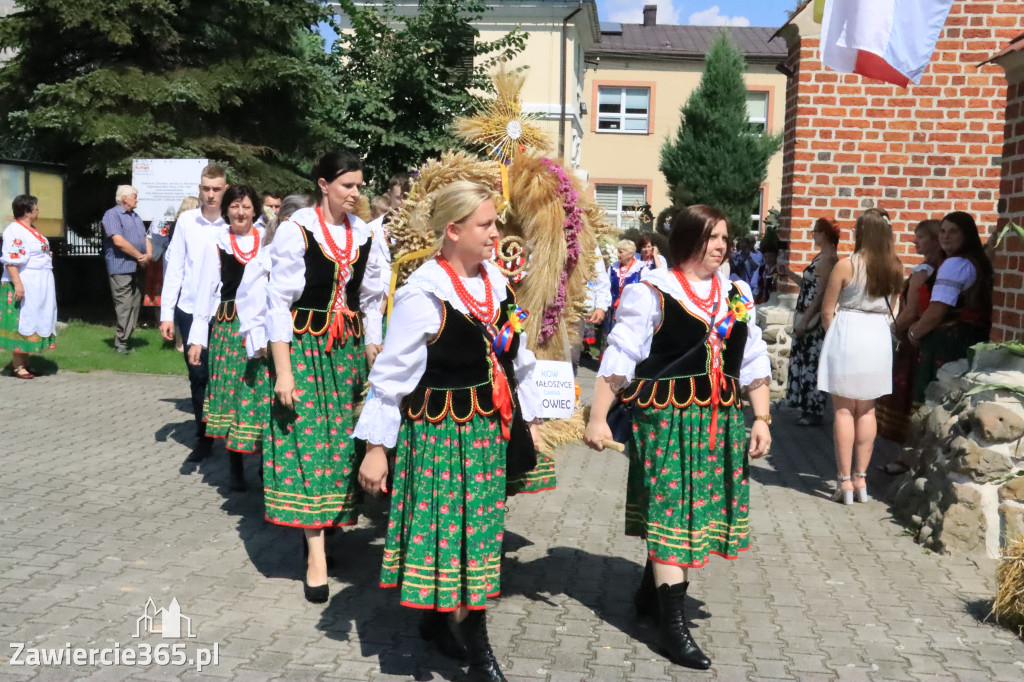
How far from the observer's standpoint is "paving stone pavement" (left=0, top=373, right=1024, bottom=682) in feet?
14.0

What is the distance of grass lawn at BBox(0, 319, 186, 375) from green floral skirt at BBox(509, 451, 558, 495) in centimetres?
816

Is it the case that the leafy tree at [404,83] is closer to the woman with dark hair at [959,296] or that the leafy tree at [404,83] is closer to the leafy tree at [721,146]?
the woman with dark hair at [959,296]

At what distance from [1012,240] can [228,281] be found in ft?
16.6

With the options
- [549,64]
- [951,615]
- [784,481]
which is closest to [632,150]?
[549,64]

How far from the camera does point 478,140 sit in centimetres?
602

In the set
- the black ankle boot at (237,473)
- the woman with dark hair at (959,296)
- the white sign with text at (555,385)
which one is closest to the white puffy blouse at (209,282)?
the black ankle boot at (237,473)

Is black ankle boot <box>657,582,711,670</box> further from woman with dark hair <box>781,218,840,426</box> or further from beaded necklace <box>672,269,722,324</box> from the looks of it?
woman with dark hair <box>781,218,840,426</box>

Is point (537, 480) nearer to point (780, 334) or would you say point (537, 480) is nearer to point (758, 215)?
point (780, 334)

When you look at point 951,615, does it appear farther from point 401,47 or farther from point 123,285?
point 401,47

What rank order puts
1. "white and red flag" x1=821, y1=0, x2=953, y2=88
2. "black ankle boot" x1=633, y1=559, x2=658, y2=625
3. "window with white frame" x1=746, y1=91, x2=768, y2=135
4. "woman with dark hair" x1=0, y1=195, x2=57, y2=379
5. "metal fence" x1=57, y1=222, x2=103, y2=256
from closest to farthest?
1. "black ankle boot" x1=633, y1=559, x2=658, y2=625
2. "white and red flag" x1=821, y1=0, x2=953, y2=88
3. "woman with dark hair" x1=0, y1=195, x2=57, y2=379
4. "metal fence" x1=57, y1=222, x2=103, y2=256
5. "window with white frame" x1=746, y1=91, x2=768, y2=135

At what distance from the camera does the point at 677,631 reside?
4258mm

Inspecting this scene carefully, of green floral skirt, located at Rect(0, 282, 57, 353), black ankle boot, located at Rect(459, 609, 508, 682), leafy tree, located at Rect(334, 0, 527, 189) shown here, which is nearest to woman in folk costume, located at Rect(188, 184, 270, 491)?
black ankle boot, located at Rect(459, 609, 508, 682)

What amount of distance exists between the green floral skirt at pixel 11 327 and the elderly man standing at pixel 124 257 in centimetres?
207

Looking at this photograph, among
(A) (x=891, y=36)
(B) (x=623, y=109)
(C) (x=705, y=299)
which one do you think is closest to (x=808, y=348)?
(A) (x=891, y=36)
